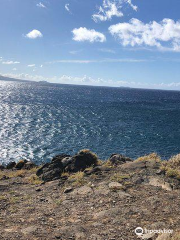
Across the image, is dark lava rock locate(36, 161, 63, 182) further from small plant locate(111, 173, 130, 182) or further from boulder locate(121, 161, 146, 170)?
boulder locate(121, 161, 146, 170)

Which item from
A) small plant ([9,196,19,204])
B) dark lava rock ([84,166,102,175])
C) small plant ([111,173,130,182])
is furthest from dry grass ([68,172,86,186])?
small plant ([9,196,19,204])

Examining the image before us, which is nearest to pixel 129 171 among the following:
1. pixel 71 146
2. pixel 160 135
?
pixel 71 146

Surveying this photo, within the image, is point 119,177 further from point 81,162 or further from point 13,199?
point 13,199

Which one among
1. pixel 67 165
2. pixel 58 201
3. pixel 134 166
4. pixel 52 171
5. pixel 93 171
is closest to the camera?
pixel 58 201

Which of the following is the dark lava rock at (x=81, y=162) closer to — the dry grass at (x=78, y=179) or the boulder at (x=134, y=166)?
the dry grass at (x=78, y=179)

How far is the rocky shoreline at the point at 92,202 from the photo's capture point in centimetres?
968

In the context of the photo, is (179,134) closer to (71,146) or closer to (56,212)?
(71,146)

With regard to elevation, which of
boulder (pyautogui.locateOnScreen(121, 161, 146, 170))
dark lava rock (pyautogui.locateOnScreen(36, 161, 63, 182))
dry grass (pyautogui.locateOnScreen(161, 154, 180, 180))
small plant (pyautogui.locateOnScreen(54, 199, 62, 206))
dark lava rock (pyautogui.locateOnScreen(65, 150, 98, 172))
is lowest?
dark lava rock (pyautogui.locateOnScreen(36, 161, 63, 182))

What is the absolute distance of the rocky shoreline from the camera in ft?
31.8

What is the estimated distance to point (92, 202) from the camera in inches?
512

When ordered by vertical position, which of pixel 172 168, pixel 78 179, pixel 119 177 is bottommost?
pixel 78 179

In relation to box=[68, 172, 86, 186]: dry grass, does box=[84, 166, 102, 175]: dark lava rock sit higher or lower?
higher

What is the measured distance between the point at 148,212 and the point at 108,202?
8.04ft

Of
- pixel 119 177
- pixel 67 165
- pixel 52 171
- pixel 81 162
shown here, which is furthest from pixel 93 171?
pixel 52 171
